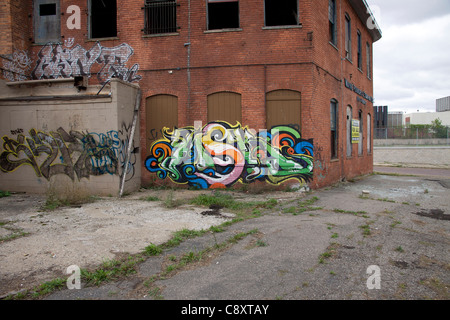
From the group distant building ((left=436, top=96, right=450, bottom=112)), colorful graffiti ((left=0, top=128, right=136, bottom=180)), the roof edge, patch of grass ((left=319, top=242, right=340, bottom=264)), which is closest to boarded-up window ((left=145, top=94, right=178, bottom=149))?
colorful graffiti ((left=0, top=128, right=136, bottom=180))

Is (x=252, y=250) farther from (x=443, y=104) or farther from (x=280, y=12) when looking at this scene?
(x=443, y=104)

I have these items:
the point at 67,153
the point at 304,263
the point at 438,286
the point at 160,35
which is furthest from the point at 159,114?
the point at 438,286

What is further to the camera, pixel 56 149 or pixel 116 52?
pixel 116 52

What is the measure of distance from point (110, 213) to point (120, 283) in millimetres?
3890

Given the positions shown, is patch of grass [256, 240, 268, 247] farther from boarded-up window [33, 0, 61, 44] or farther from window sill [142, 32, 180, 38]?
boarded-up window [33, 0, 61, 44]

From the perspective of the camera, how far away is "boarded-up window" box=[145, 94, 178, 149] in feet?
36.2

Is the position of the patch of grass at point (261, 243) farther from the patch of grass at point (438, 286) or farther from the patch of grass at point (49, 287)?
the patch of grass at point (49, 287)

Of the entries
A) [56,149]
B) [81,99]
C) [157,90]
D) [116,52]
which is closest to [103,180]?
[56,149]

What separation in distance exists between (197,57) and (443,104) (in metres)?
73.0

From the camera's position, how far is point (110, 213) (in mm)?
7367

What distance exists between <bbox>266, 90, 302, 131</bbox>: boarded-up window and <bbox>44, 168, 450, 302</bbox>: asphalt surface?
411 cm

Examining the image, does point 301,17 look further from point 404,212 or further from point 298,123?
point 404,212

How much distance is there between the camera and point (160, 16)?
37.0 ft

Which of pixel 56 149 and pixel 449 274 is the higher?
pixel 56 149
